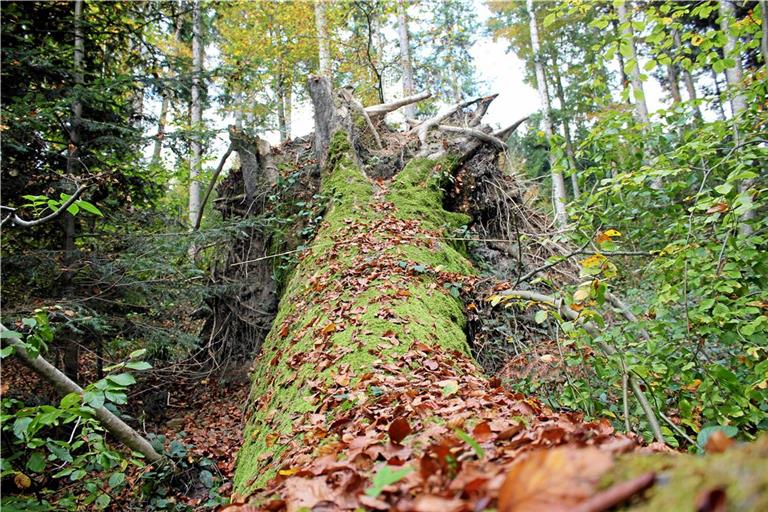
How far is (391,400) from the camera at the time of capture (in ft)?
6.51

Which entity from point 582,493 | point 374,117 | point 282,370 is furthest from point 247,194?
point 582,493

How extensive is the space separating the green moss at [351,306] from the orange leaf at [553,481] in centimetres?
151

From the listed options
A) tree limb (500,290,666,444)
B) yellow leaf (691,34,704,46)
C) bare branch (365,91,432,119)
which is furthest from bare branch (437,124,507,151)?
tree limb (500,290,666,444)

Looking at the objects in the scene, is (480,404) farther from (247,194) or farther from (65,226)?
(247,194)

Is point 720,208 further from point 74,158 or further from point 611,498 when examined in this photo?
point 74,158

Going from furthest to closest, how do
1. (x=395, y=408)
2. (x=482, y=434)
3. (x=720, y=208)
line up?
(x=720, y=208) → (x=395, y=408) → (x=482, y=434)

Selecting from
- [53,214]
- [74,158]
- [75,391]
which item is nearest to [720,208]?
[53,214]

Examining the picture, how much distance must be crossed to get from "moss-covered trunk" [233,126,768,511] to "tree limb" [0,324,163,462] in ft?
3.37

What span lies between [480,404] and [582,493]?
50.0 inches

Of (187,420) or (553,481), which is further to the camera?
(187,420)

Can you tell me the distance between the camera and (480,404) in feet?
6.05

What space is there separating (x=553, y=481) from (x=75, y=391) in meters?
3.18

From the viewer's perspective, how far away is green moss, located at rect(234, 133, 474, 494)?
2475 millimetres

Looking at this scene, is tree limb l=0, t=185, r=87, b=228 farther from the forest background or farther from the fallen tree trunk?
the fallen tree trunk
